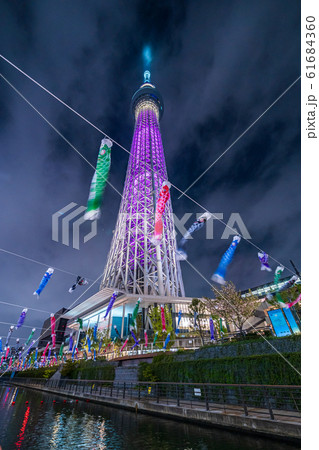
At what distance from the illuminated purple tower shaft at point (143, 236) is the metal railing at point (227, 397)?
35774 millimetres

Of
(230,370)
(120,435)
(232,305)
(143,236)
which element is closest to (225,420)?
(120,435)

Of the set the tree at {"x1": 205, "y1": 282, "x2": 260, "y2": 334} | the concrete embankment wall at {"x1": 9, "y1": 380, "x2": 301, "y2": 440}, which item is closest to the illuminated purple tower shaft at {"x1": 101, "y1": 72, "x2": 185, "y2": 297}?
the tree at {"x1": 205, "y1": 282, "x2": 260, "y2": 334}

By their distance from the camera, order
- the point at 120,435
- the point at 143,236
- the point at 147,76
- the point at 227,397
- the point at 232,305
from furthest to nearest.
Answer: the point at 147,76 → the point at 143,236 → the point at 232,305 → the point at 227,397 → the point at 120,435

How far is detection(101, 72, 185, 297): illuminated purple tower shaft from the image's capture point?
197 feet

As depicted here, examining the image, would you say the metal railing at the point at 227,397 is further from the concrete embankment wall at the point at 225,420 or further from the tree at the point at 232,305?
the tree at the point at 232,305

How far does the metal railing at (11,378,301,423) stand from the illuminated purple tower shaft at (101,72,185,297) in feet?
117

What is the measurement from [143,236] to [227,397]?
57.8 m

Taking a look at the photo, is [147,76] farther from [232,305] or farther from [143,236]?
[232,305]

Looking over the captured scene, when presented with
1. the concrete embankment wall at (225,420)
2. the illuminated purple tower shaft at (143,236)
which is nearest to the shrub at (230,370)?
the concrete embankment wall at (225,420)

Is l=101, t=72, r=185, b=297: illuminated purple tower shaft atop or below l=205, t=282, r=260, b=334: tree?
atop

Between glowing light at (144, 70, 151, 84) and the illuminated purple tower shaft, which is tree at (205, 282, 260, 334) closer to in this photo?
the illuminated purple tower shaft

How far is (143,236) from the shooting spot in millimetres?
68938

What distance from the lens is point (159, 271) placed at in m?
59.6
